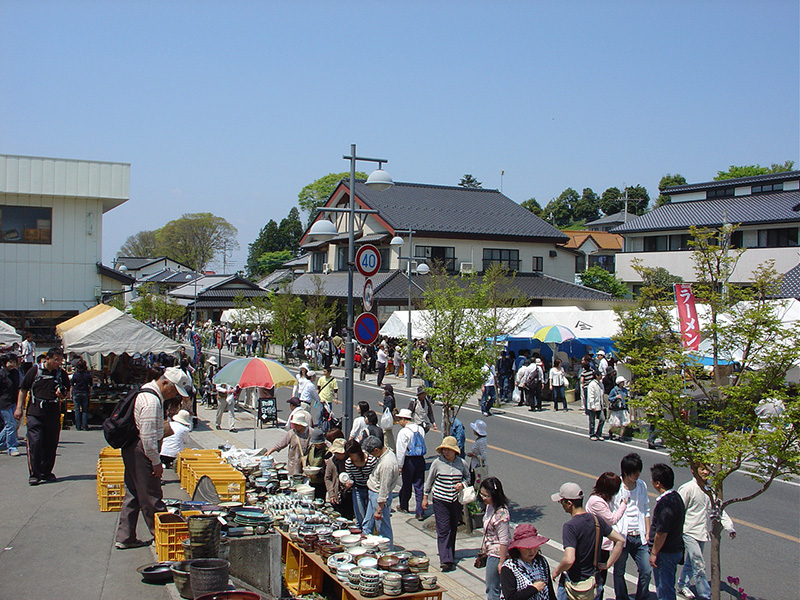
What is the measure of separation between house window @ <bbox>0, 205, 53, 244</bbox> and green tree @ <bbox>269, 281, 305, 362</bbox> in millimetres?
14371

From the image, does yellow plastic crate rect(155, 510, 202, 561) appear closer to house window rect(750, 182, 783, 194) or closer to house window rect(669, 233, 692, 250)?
house window rect(669, 233, 692, 250)

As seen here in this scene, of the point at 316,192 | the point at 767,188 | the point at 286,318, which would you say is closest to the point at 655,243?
the point at 767,188

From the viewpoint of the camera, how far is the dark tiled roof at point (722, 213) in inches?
1468

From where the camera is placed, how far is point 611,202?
338 feet

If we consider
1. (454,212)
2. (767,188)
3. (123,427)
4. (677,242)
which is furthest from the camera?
(454,212)

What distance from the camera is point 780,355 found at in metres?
6.41

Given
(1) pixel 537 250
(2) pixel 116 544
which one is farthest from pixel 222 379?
(1) pixel 537 250

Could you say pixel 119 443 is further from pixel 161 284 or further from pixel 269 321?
pixel 161 284

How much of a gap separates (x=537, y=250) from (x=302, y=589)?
41.0 m

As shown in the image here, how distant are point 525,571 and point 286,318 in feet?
107

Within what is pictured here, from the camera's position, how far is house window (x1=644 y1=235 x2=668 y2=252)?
4253 cm

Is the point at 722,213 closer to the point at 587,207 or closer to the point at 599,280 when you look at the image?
the point at 599,280

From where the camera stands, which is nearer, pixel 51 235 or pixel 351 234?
pixel 351 234

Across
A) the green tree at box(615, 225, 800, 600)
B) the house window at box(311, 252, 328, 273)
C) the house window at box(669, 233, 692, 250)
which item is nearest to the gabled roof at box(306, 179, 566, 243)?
the house window at box(311, 252, 328, 273)
